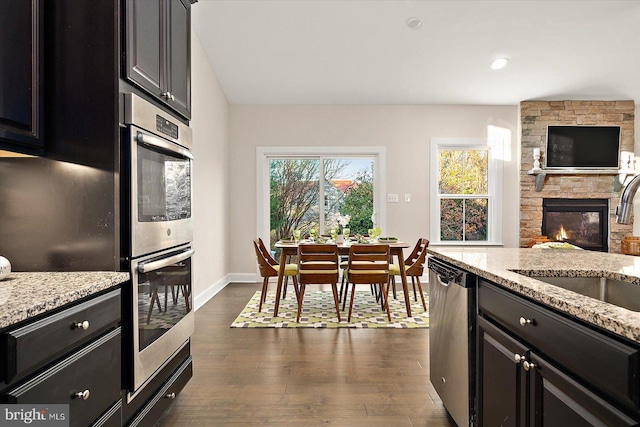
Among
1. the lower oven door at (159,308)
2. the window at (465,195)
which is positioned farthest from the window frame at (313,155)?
the lower oven door at (159,308)

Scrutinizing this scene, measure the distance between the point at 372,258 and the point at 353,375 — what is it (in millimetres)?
1441

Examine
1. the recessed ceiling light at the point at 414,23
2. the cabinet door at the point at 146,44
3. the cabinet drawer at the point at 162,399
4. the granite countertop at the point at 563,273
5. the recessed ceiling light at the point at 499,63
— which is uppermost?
the recessed ceiling light at the point at 414,23

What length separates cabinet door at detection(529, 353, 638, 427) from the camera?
88 centimetres

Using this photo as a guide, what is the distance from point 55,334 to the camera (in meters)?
1.07

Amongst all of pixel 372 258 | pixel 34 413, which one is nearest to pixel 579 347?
pixel 34 413

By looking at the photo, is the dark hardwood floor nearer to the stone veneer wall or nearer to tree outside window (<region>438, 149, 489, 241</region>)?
tree outside window (<region>438, 149, 489, 241</region>)

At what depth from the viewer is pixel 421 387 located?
2398mm

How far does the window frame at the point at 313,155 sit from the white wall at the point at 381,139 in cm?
8

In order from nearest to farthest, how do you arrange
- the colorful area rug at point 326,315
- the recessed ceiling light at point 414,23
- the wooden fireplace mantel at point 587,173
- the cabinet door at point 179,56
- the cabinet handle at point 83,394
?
the cabinet handle at point 83,394, the cabinet door at point 179,56, the colorful area rug at point 326,315, the recessed ceiling light at point 414,23, the wooden fireplace mantel at point 587,173

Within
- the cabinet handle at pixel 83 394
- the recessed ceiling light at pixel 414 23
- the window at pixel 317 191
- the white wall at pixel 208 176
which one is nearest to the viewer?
the cabinet handle at pixel 83 394

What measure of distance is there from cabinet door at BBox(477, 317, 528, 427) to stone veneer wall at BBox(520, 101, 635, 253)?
4709mm

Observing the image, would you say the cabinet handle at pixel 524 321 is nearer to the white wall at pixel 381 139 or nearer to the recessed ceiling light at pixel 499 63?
the recessed ceiling light at pixel 499 63

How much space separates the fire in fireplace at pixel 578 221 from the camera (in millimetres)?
5613

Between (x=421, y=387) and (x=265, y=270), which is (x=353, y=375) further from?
(x=265, y=270)
